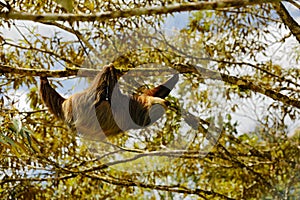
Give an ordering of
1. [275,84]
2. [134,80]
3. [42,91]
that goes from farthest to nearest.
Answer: [275,84] < [134,80] < [42,91]

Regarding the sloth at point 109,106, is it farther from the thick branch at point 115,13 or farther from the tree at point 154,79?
the thick branch at point 115,13

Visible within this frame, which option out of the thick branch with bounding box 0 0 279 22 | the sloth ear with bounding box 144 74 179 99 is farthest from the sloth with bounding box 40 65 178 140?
the thick branch with bounding box 0 0 279 22

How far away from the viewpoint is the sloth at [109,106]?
261 centimetres

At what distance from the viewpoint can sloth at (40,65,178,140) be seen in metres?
2.61

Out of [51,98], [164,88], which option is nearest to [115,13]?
[164,88]

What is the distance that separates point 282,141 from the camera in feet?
18.0

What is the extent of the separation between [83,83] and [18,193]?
5.76 ft

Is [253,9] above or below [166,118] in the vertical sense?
above

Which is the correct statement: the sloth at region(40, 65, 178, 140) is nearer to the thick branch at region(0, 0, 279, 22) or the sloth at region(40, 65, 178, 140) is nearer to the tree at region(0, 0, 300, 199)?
the tree at region(0, 0, 300, 199)

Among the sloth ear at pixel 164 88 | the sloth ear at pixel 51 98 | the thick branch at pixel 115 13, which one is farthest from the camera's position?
the sloth ear at pixel 51 98

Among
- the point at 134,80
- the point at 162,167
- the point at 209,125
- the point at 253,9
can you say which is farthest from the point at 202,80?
the point at 162,167

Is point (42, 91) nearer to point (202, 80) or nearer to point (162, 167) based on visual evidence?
point (202, 80)

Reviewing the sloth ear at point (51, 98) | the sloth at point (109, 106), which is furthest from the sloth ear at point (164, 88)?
the sloth ear at point (51, 98)

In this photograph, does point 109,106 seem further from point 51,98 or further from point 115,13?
point 115,13
